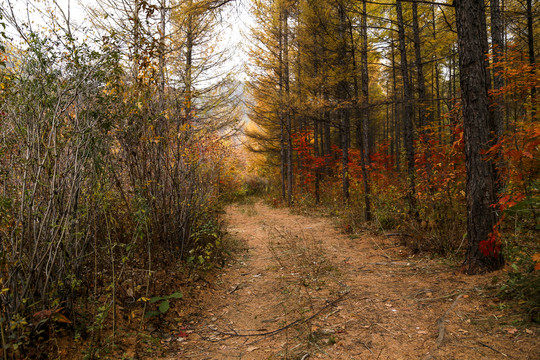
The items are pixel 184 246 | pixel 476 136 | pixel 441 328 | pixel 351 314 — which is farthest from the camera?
pixel 184 246

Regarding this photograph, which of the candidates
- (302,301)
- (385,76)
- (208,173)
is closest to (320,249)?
(302,301)

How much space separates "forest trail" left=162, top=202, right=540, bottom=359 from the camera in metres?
2.39

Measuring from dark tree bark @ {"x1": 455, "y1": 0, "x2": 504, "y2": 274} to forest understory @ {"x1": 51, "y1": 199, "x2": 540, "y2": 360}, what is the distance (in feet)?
0.81

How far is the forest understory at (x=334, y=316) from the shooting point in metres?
2.40

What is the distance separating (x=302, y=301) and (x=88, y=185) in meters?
2.64

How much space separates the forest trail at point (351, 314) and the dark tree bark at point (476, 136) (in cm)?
29

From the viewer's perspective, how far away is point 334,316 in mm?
3098

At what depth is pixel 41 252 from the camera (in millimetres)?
2361

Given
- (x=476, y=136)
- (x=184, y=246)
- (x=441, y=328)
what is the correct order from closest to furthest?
(x=441, y=328) → (x=476, y=136) → (x=184, y=246)

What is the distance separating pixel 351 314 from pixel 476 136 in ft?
8.54

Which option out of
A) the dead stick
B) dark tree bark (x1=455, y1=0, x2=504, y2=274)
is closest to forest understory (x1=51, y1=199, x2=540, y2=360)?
the dead stick

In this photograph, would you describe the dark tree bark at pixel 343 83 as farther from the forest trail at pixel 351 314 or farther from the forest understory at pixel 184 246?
the forest trail at pixel 351 314

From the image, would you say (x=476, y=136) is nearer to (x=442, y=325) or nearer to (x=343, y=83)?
(x=442, y=325)

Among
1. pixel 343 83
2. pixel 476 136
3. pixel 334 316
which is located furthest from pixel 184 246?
pixel 343 83
